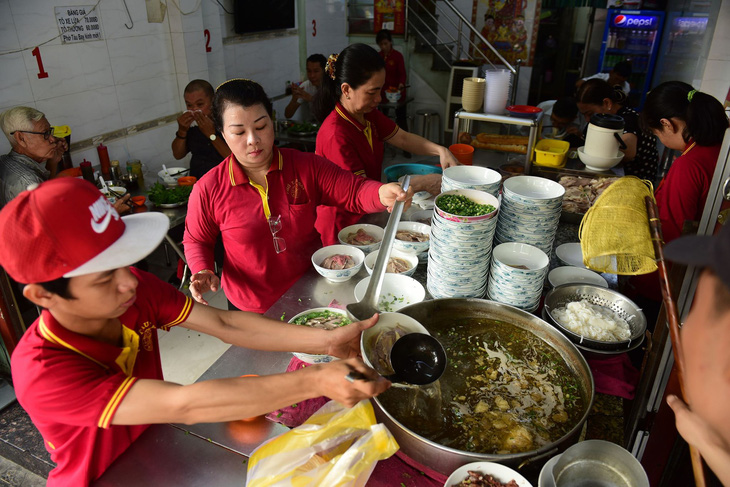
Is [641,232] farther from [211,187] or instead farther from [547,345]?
[211,187]

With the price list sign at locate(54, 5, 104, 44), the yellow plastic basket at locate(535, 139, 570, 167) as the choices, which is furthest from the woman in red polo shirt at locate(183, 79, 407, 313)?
the price list sign at locate(54, 5, 104, 44)

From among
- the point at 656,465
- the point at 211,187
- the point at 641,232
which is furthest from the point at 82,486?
the point at 656,465

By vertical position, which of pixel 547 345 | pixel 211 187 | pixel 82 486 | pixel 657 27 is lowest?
pixel 82 486

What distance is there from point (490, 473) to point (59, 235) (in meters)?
1.27

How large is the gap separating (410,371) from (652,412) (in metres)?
0.94

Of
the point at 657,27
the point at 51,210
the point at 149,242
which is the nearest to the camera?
the point at 51,210

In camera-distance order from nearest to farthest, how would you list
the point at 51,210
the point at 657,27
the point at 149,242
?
1. the point at 51,210
2. the point at 149,242
3. the point at 657,27

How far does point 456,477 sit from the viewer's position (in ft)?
4.22

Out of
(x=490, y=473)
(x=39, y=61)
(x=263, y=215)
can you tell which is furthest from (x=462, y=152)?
(x=39, y=61)

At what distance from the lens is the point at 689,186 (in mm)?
2529

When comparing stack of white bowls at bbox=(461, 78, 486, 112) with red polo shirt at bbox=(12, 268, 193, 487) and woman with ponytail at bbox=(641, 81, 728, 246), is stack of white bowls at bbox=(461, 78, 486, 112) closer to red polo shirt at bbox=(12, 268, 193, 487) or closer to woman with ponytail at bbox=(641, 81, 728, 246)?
woman with ponytail at bbox=(641, 81, 728, 246)

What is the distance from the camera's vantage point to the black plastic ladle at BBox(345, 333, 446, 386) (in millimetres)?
1592

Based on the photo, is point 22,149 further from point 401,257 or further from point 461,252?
point 461,252

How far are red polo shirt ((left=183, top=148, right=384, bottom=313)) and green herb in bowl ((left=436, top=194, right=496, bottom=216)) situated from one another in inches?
16.6
